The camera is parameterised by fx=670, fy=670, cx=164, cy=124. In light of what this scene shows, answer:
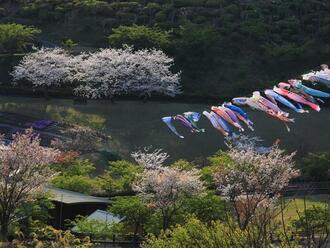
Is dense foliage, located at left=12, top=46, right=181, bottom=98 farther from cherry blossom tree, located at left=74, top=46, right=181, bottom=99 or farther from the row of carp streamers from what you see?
the row of carp streamers

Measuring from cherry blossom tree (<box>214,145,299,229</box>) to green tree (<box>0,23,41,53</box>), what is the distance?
110 ft

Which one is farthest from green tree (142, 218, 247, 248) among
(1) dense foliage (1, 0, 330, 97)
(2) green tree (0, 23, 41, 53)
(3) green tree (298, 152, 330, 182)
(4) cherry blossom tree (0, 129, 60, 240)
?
(2) green tree (0, 23, 41, 53)

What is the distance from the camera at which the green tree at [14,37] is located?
5825 centimetres

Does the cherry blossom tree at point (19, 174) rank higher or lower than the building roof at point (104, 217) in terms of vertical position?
higher

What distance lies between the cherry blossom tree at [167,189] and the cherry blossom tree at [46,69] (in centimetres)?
2651

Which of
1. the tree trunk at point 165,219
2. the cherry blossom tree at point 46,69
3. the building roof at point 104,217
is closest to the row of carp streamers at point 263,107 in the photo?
the cherry blossom tree at point 46,69

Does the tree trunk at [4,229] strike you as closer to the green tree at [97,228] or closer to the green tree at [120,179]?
the green tree at [97,228]

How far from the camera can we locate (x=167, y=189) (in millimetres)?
27078

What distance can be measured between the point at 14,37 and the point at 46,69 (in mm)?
6970

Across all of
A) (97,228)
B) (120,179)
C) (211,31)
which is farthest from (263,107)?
(97,228)

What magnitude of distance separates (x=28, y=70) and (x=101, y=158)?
17606mm

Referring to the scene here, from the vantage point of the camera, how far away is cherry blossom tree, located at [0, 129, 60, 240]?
81.1ft

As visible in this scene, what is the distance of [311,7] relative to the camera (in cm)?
6556

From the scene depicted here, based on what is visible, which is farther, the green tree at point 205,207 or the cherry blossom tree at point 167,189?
the green tree at point 205,207
